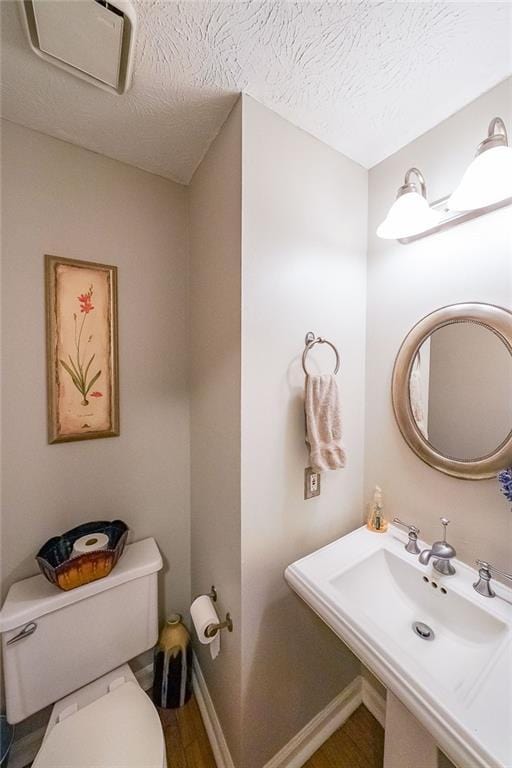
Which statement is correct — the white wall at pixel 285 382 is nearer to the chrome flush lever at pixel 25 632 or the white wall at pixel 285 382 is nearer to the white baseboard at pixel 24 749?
the chrome flush lever at pixel 25 632

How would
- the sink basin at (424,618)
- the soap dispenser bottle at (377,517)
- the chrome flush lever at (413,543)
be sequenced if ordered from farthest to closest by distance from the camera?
1. the soap dispenser bottle at (377,517)
2. the chrome flush lever at (413,543)
3. the sink basin at (424,618)

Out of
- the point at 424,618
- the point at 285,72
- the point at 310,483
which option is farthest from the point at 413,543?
the point at 285,72

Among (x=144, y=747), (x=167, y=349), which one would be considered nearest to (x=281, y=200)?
(x=167, y=349)

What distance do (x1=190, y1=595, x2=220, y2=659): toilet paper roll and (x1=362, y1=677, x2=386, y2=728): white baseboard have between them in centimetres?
77

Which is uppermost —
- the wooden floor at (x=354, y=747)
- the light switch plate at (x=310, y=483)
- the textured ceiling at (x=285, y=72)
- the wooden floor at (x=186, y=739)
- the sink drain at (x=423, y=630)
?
the textured ceiling at (x=285, y=72)

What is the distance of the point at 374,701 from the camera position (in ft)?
4.11

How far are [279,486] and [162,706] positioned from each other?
127 cm

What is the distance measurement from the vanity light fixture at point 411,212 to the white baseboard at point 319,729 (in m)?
1.95

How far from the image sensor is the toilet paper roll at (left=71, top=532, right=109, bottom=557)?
103cm

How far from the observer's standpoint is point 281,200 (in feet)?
3.13

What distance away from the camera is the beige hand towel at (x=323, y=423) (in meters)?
0.99

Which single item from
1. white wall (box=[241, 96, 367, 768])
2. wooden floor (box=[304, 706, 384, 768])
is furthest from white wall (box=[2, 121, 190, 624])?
wooden floor (box=[304, 706, 384, 768])

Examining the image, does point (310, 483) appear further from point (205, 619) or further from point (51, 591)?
point (51, 591)

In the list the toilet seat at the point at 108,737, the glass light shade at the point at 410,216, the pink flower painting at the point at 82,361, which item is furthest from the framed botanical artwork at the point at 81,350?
the glass light shade at the point at 410,216
